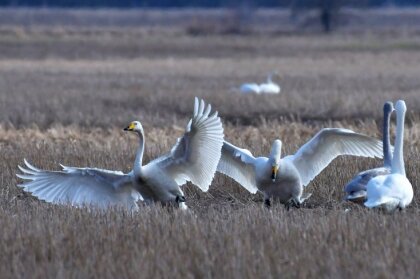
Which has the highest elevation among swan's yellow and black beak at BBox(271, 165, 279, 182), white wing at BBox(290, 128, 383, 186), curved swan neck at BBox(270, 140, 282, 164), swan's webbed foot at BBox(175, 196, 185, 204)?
white wing at BBox(290, 128, 383, 186)

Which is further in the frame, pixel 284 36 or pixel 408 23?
pixel 408 23

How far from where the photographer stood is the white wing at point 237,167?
9227 mm

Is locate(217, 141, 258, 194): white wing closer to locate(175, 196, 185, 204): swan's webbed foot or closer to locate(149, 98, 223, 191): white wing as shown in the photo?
locate(149, 98, 223, 191): white wing

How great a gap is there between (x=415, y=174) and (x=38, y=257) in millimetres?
4348

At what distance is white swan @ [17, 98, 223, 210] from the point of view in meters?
8.44

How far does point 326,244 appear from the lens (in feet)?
20.4

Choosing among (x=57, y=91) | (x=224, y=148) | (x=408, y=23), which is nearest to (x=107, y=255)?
(x=224, y=148)

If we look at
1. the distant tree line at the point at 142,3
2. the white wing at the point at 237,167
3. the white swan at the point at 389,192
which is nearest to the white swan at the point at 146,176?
the white wing at the point at 237,167

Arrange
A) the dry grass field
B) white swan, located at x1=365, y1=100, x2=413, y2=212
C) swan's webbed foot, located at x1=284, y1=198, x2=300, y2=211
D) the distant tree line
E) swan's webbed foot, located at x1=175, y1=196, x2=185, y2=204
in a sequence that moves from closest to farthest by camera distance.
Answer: the dry grass field < white swan, located at x1=365, y1=100, x2=413, y2=212 < swan's webbed foot, located at x1=175, y1=196, x2=185, y2=204 < swan's webbed foot, located at x1=284, y1=198, x2=300, y2=211 < the distant tree line

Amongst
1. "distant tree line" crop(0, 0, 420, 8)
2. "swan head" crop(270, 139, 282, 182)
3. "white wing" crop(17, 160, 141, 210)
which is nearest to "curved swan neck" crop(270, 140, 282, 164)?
"swan head" crop(270, 139, 282, 182)

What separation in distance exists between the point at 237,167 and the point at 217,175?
702 mm

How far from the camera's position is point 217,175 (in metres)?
10.0

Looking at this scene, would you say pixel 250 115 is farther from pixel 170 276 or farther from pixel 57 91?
pixel 170 276

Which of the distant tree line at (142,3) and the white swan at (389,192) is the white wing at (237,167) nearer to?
the white swan at (389,192)
